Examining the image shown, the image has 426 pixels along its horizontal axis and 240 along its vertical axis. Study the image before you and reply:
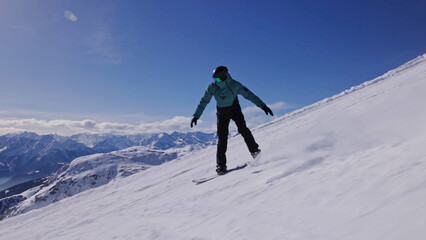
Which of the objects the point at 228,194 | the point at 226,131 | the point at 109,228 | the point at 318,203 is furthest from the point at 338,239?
the point at 226,131

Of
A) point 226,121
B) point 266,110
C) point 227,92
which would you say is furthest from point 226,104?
Answer: point 266,110

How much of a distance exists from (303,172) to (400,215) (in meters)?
1.95

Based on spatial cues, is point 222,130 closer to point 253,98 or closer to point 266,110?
point 253,98

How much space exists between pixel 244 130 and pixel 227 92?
104 cm

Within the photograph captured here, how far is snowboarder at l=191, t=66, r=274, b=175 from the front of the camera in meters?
6.37

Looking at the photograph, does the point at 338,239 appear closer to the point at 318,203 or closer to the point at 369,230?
the point at 369,230

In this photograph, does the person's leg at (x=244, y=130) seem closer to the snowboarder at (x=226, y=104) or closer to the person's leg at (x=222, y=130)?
the snowboarder at (x=226, y=104)

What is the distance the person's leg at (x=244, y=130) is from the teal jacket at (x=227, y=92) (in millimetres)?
311

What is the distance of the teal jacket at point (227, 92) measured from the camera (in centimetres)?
650

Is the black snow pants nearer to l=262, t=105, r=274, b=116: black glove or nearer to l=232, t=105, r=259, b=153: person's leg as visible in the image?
l=232, t=105, r=259, b=153: person's leg

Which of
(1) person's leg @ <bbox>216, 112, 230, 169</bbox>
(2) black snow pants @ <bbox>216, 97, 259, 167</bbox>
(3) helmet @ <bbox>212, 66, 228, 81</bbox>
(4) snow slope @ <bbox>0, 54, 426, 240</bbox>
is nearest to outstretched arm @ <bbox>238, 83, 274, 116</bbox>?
(2) black snow pants @ <bbox>216, 97, 259, 167</bbox>

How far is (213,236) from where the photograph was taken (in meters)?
2.57

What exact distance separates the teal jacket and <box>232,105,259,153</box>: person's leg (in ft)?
1.02

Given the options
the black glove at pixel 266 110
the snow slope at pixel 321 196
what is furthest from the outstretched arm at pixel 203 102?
the snow slope at pixel 321 196
